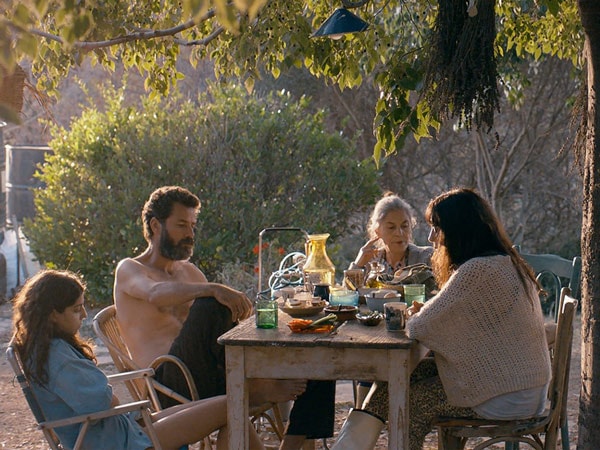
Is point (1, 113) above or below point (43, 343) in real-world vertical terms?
above

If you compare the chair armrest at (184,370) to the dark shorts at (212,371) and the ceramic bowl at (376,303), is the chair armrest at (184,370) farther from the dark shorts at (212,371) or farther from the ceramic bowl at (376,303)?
the ceramic bowl at (376,303)

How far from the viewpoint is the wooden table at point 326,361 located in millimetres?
3465

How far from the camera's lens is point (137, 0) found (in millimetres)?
5715

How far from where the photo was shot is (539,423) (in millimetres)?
3662

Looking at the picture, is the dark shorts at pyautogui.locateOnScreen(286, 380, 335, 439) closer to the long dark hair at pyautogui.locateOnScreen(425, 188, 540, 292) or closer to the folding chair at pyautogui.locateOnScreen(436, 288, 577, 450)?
the folding chair at pyautogui.locateOnScreen(436, 288, 577, 450)

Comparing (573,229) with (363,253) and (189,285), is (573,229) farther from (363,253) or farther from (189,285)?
(189,285)

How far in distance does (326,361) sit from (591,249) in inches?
44.7

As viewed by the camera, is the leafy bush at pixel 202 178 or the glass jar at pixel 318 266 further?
the leafy bush at pixel 202 178

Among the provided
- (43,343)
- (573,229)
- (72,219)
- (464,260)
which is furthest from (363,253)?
(573,229)

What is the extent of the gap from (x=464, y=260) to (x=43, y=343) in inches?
59.4

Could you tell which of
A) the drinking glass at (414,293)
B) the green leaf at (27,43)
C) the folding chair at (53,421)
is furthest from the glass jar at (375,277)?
the green leaf at (27,43)

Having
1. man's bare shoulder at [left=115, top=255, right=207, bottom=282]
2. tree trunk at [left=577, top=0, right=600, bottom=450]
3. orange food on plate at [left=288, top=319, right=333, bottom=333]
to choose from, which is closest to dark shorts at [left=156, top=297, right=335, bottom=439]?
man's bare shoulder at [left=115, top=255, right=207, bottom=282]

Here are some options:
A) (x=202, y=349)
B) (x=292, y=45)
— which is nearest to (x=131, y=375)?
(x=202, y=349)

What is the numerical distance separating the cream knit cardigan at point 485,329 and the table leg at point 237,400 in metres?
0.61
